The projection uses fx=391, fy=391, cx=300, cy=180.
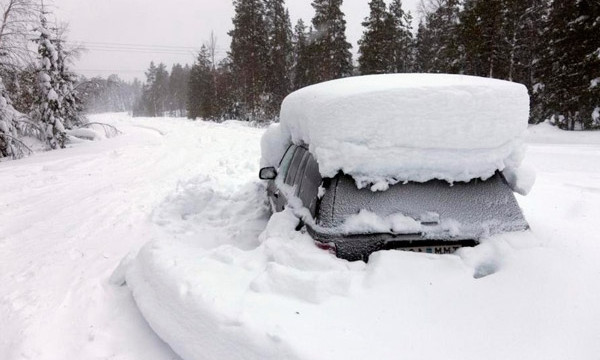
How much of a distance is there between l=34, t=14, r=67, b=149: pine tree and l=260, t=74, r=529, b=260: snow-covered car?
22590 millimetres

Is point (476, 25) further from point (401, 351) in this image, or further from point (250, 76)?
point (401, 351)

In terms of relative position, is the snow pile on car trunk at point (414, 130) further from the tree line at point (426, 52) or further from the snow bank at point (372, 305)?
the tree line at point (426, 52)

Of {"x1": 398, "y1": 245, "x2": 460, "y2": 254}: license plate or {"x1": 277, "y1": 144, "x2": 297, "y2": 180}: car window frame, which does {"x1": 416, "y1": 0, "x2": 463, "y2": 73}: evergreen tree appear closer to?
{"x1": 277, "y1": 144, "x2": 297, "y2": 180}: car window frame

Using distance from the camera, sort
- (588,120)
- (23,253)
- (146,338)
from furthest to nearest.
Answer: (588,120) → (23,253) → (146,338)

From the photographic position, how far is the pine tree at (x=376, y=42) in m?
33.9

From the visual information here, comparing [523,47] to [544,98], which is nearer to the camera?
[544,98]

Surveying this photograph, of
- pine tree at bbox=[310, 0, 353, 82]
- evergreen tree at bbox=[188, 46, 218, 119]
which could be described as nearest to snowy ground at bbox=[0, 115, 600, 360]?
pine tree at bbox=[310, 0, 353, 82]

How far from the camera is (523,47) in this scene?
90.5ft

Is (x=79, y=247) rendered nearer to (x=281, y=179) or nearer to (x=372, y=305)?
(x=281, y=179)

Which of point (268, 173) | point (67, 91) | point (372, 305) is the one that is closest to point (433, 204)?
point (372, 305)

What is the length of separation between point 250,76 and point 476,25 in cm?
2000

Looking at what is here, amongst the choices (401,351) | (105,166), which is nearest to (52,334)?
(401,351)

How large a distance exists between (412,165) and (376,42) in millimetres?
33579

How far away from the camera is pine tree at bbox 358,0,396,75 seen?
111 feet
